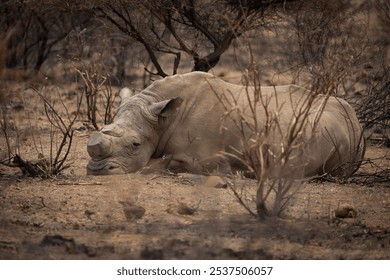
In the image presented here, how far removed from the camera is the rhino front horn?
7883 millimetres

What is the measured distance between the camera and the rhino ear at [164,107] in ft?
27.6

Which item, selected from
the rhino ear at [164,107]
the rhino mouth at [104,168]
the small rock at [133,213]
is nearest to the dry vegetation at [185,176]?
the small rock at [133,213]

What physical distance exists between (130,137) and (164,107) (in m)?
0.45

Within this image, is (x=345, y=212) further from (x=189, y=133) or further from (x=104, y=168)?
(x=104, y=168)

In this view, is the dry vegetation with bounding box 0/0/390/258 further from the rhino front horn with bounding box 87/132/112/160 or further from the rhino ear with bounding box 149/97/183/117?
the rhino ear with bounding box 149/97/183/117

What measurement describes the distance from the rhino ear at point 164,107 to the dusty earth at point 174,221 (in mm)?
657

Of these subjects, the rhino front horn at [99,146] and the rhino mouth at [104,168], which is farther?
the rhino mouth at [104,168]

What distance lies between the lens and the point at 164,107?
331 inches

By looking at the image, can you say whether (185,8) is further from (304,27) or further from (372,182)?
(372,182)

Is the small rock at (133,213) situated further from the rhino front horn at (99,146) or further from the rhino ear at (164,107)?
the rhino ear at (164,107)

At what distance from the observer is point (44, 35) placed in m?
15.0

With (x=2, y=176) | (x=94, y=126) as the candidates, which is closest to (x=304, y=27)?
(x=94, y=126)

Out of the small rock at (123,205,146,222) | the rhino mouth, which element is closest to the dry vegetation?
the small rock at (123,205,146,222)
